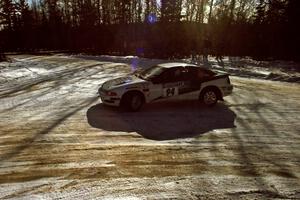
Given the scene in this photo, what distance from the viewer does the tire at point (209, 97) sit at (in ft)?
37.0

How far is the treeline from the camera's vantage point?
3972 cm

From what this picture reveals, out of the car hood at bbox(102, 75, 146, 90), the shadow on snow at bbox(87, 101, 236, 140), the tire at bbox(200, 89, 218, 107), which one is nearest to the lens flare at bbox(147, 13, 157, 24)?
the tire at bbox(200, 89, 218, 107)

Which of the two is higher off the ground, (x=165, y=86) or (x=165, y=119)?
(x=165, y=86)

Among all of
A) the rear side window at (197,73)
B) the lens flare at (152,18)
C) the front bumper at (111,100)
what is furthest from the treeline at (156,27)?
the front bumper at (111,100)

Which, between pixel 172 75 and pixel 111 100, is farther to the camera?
pixel 172 75

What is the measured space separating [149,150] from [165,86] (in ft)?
13.0

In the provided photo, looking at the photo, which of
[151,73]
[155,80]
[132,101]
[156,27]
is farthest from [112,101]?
[156,27]

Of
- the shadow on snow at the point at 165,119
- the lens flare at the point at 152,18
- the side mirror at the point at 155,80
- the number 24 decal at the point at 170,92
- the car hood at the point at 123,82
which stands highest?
the lens flare at the point at 152,18

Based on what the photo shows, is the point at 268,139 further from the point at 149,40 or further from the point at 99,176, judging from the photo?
the point at 149,40

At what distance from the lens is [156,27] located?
4438cm

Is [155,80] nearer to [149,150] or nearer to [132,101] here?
[132,101]

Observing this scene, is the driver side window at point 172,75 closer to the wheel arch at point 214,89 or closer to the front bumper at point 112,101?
the wheel arch at point 214,89

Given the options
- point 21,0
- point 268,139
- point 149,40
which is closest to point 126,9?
point 149,40

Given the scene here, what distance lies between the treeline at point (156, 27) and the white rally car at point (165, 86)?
27239 mm
